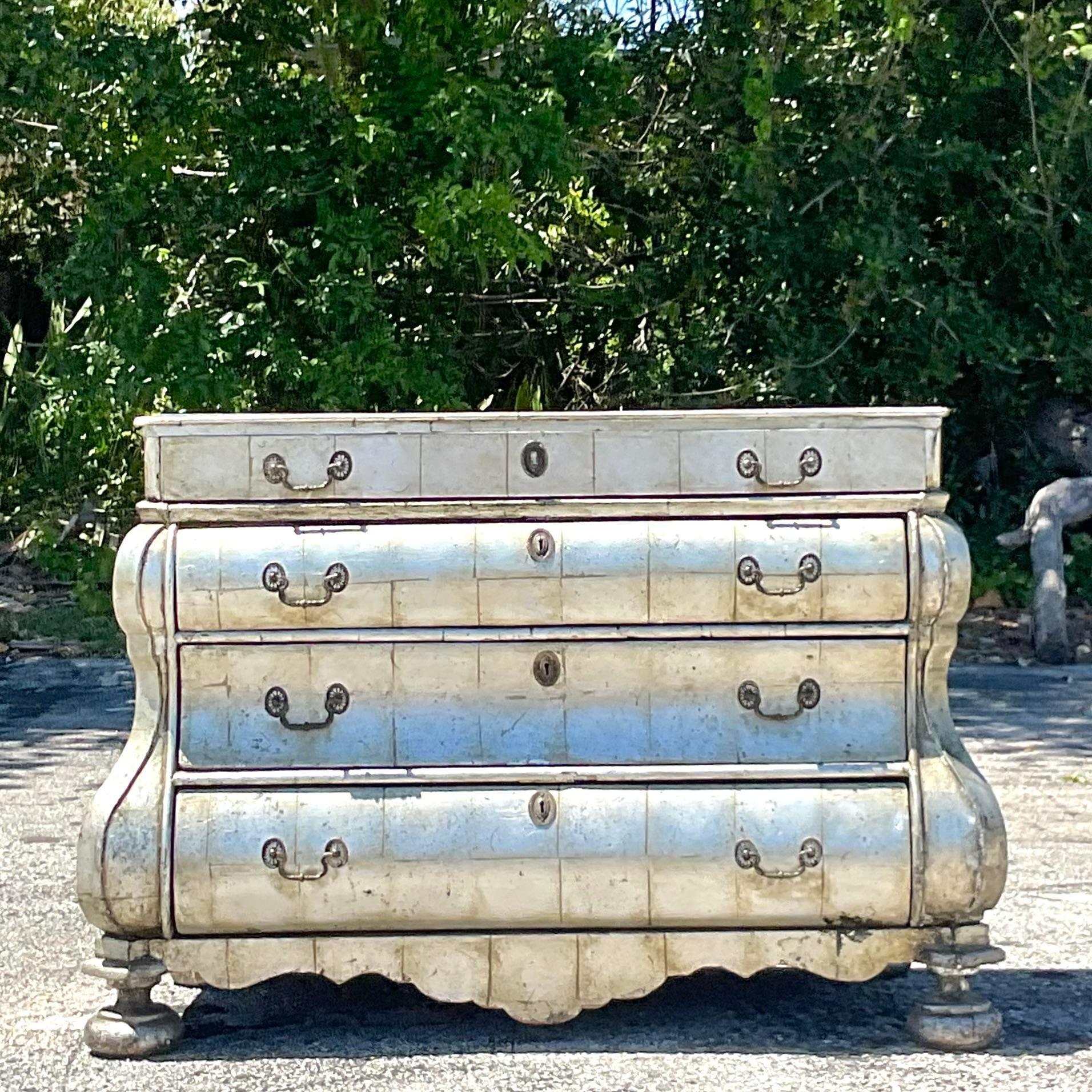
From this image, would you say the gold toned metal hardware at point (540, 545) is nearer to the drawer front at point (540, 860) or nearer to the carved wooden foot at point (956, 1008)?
the drawer front at point (540, 860)

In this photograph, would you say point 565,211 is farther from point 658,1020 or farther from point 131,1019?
point 131,1019

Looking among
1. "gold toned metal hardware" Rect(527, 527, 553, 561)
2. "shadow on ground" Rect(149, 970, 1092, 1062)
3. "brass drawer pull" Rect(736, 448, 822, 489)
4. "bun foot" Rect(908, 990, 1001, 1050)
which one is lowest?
"shadow on ground" Rect(149, 970, 1092, 1062)

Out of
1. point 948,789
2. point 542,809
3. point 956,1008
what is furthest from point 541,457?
point 956,1008

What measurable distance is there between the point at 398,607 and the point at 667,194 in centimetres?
905

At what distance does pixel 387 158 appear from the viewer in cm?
1055

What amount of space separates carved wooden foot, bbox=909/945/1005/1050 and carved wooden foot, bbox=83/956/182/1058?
1.58 metres

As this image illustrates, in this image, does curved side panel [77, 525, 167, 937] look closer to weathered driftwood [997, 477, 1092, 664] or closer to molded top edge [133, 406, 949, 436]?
molded top edge [133, 406, 949, 436]

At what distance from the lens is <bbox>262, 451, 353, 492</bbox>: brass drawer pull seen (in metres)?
3.79

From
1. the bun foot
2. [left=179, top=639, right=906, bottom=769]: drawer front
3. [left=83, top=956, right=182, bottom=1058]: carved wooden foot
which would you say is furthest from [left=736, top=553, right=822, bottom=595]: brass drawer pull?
[left=83, top=956, right=182, bottom=1058]: carved wooden foot

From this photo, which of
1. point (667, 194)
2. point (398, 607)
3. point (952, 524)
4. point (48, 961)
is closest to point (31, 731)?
point (48, 961)

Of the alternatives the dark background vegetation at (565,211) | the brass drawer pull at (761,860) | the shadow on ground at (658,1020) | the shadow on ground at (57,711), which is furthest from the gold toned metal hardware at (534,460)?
the dark background vegetation at (565,211)

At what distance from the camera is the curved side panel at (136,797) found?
3.73 m

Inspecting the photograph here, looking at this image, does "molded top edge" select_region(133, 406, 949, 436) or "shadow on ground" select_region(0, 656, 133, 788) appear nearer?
"molded top edge" select_region(133, 406, 949, 436)

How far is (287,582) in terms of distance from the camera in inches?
149
